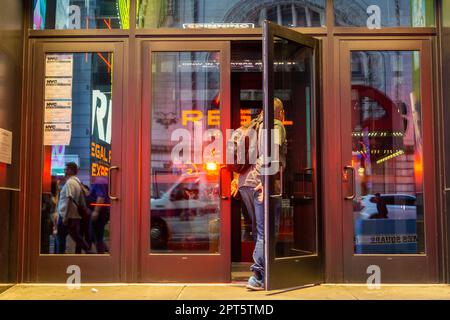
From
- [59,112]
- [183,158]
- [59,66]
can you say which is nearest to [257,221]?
[183,158]

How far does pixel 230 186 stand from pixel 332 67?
5.27 ft

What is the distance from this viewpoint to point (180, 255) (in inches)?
223

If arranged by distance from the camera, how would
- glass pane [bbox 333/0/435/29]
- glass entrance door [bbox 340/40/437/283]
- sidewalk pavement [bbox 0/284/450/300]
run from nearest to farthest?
sidewalk pavement [bbox 0/284/450/300] < glass entrance door [bbox 340/40/437/283] < glass pane [bbox 333/0/435/29]

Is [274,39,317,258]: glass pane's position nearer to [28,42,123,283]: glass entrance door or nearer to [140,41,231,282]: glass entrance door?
[140,41,231,282]: glass entrance door

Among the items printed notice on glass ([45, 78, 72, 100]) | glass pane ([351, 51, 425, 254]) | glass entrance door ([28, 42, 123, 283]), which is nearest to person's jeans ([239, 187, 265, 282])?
glass pane ([351, 51, 425, 254])

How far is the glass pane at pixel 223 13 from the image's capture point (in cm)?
587

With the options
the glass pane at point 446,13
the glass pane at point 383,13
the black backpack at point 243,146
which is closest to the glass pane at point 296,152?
the black backpack at point 243,146

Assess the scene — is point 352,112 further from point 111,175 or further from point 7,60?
point 7,60

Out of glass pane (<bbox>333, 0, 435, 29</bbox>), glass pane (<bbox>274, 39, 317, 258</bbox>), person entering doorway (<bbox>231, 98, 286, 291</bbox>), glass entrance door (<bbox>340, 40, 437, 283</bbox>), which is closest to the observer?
person entering doorway (<bbox>231, 98, 286, 291</bbox>)

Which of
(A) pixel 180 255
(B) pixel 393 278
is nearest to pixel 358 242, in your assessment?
(B) pixel 393 278

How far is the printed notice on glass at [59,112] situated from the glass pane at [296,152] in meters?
2.14

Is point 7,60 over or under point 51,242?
over

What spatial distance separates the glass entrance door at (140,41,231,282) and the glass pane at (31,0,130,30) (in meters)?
0.44

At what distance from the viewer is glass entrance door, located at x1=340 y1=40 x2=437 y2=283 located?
5633mm
